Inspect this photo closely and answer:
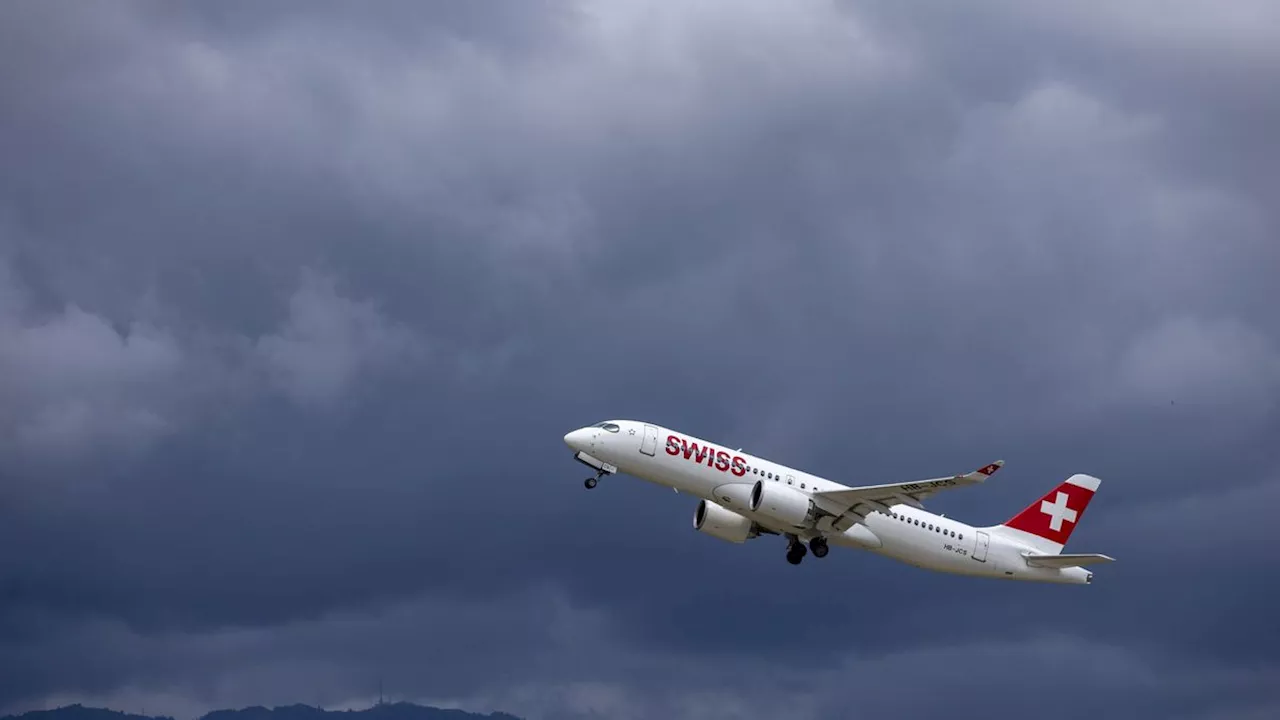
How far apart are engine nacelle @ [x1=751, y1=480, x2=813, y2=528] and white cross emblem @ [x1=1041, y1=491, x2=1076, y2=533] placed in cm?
2114

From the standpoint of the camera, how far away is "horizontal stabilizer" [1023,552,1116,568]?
90.5 meters

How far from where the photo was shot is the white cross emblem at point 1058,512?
99812 mm

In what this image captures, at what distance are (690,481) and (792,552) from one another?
33.6ft

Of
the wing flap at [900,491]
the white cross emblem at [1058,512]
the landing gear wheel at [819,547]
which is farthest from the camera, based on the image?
the white cross emblem at [1058,512]

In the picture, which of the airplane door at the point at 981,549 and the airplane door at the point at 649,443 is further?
the airplane door at the point at 981,549

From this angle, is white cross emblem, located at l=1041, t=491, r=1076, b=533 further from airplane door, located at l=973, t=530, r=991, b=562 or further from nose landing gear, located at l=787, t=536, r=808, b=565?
nose landing gear, located at l=787, t=536, r=808, b=565

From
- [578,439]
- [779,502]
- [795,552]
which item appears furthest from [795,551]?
[578,439]

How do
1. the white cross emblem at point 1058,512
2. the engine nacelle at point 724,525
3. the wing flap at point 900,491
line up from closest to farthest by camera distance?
the wing flap at point 900,491 → the engine nacelle at point 724,525 → the white cross emblem at point 1058,512

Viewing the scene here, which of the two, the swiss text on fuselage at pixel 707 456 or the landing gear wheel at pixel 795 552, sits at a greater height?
the swiss text on fuselage at pixel 707 456

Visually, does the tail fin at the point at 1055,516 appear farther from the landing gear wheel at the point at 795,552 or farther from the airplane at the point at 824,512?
the landing gear wheel at the point at 795,552

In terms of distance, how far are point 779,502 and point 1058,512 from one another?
79.4ft

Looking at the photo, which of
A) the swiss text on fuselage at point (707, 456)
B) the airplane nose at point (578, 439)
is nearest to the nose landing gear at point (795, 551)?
the swiss text on fuselage at point (707, 456)

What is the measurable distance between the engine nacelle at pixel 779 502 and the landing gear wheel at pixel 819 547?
3.46 meters

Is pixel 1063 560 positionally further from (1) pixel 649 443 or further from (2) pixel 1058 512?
(1) pixel 649 443
